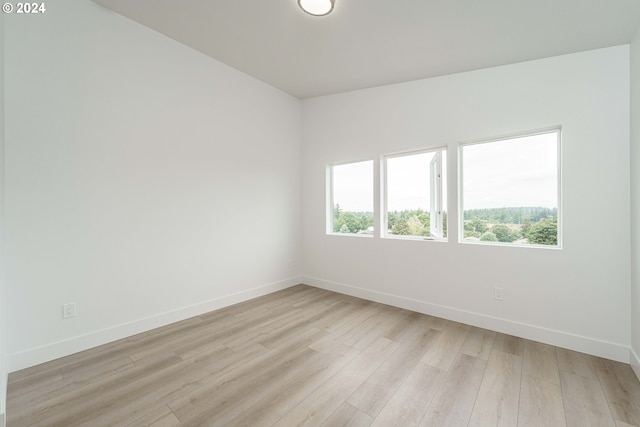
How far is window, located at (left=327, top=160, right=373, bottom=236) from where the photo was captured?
149 inches

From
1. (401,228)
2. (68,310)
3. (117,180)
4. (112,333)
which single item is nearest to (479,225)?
(401,228)

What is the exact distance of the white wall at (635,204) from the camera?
1987mm

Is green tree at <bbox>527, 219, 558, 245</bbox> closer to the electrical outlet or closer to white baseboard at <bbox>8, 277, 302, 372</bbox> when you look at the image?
white baseboard at <bbox>8, 277, 302, 372</bbox>

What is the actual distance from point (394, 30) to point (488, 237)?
7.53 ft

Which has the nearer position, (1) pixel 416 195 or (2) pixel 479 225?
(2) pixel 479 225

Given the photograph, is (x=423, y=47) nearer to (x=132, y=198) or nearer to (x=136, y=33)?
(x=136, y=33)

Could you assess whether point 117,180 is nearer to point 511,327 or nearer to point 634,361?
point 511,327

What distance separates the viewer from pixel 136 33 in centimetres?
254

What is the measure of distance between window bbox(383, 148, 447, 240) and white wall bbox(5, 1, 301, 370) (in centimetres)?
189

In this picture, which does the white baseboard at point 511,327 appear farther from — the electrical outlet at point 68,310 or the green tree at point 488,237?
the electrical outlet at point 68,310

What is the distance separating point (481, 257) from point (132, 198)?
11.8ft

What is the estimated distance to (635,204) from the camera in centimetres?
206

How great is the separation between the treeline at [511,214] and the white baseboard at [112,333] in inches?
117

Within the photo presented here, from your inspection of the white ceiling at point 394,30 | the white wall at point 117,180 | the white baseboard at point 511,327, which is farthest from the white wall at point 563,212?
the white wall at point 117,180
